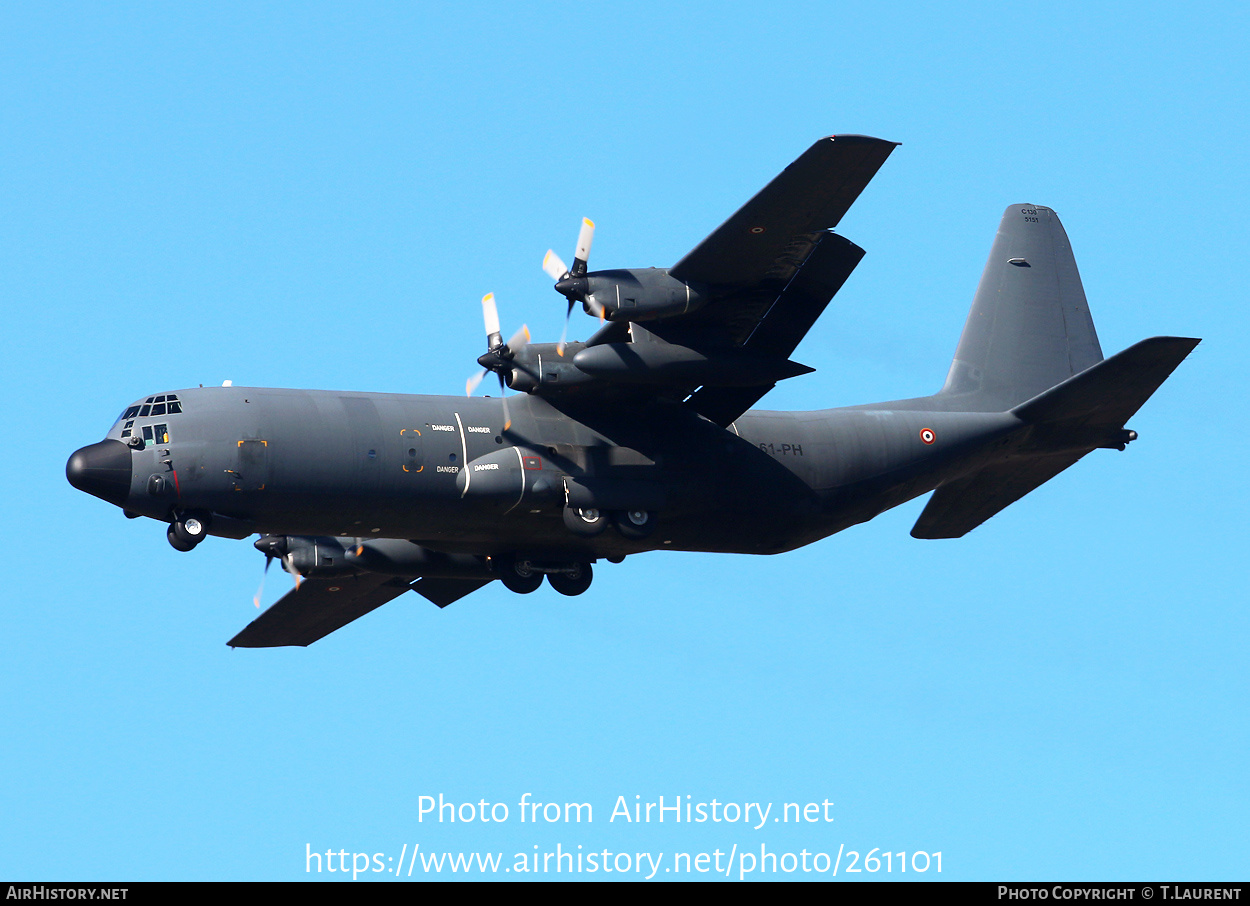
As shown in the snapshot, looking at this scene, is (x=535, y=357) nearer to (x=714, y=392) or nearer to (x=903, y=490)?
(x=714, y=392)

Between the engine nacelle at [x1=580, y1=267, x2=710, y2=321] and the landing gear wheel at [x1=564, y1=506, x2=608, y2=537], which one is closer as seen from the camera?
the engine nacelle at [x1=580, y1=267, x2=710, y2=321]

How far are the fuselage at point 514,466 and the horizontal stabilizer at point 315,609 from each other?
3.88 metres

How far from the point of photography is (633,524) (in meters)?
21.8

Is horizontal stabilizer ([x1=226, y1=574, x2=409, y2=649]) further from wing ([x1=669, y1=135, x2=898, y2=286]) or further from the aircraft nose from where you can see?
wing ([x1=669, y1=135, x2=898, y2=286])

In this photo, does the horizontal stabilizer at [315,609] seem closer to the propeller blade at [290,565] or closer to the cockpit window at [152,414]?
the propeller blade at [290,565]

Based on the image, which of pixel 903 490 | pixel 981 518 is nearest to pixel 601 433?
pixel 903 490

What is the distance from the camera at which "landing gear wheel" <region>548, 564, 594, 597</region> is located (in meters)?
23.0

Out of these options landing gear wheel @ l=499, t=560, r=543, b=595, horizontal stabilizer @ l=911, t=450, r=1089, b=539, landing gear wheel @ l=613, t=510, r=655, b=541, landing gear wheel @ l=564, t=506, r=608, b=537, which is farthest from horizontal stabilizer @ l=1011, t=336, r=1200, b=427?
landing gear wheel @ l=499, t=560, r=543, b=595

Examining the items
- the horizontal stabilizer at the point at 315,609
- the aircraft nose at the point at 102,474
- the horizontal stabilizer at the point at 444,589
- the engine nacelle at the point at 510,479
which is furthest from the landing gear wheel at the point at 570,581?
the aircraft nose at the point at 102,474

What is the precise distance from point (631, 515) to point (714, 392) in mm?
2065

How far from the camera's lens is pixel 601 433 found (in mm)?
22109

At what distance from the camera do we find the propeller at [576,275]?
20.4 meters

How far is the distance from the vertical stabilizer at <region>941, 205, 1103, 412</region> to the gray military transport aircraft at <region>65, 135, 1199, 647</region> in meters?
0.08
